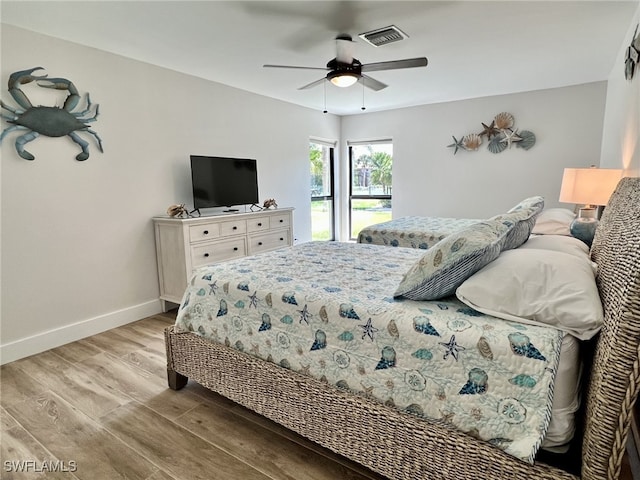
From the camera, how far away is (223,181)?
3.93 m

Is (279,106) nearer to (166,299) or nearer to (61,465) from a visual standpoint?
(166,299)

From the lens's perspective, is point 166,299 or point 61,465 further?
point 166,299

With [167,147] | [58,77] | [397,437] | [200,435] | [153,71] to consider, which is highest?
[153,71]

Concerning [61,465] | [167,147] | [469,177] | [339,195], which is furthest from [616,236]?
[339,195]

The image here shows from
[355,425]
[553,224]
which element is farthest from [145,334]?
[553,224]

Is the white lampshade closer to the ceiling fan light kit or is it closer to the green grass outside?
the ceiling fan light kit

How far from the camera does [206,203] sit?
374 centimetres

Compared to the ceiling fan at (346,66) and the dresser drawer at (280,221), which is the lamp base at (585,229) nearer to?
the ceiling fan at (346,66)

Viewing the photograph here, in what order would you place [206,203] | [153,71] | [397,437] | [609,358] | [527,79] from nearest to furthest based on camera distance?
[609,358] → [397,437] → [153,71] → [206,203] → [527,79]

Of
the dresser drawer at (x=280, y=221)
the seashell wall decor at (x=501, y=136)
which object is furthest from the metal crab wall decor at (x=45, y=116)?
the seashell wall decor at (x=501, y=136)

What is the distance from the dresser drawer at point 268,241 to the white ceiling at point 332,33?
1.78 m

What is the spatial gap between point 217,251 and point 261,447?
223cm

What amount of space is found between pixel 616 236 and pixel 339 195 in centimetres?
529

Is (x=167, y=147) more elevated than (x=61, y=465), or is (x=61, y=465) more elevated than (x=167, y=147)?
(x=167, y=147)
